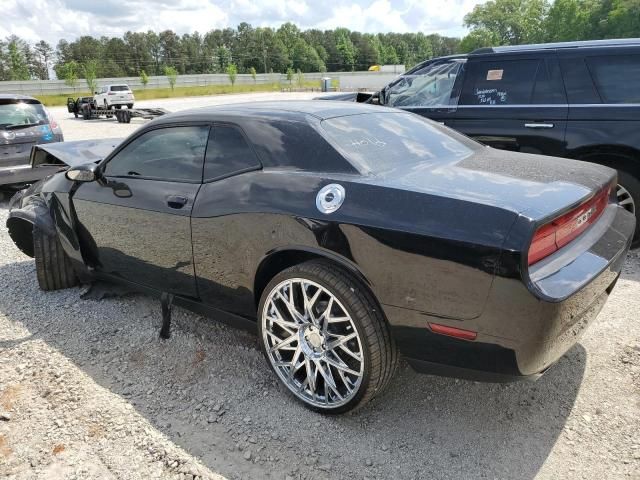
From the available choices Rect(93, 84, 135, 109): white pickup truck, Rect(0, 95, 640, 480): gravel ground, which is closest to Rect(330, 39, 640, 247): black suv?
Rect(0, 95, 640, 480): gravel ground

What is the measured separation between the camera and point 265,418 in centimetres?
257

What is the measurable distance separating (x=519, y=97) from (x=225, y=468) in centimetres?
456

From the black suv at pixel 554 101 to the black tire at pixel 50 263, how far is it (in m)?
4.09

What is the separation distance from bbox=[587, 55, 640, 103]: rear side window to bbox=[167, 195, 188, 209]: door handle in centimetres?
396

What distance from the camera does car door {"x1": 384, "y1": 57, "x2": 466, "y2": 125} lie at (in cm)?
559

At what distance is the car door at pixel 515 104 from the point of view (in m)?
4.82

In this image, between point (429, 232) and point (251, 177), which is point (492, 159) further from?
point (251, 177)

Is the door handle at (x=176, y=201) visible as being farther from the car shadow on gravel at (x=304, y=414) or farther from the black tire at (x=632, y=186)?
the black tire at (x=632, y=186)

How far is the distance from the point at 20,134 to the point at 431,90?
20.7 feet

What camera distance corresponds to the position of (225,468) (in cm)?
225

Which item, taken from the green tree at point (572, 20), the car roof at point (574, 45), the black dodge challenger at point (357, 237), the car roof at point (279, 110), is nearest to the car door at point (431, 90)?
the car roof at point (574, 45)

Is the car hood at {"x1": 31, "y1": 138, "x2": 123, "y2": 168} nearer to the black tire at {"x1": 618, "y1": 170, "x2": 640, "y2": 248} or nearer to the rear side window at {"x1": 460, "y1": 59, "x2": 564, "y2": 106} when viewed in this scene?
the rear side window at {"x1": 460, "y1": 59, "x2": 564, "y2": 106}

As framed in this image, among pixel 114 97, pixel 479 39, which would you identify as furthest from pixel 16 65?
pixel 479 39

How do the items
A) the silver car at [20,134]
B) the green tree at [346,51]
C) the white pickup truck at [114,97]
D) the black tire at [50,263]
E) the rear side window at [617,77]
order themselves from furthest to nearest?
the green tree at [346,51] → the white pickup truck at [114,97] → the silver car at [20,134] → the rear side window at [617,77] → the black tire at [50,263]
